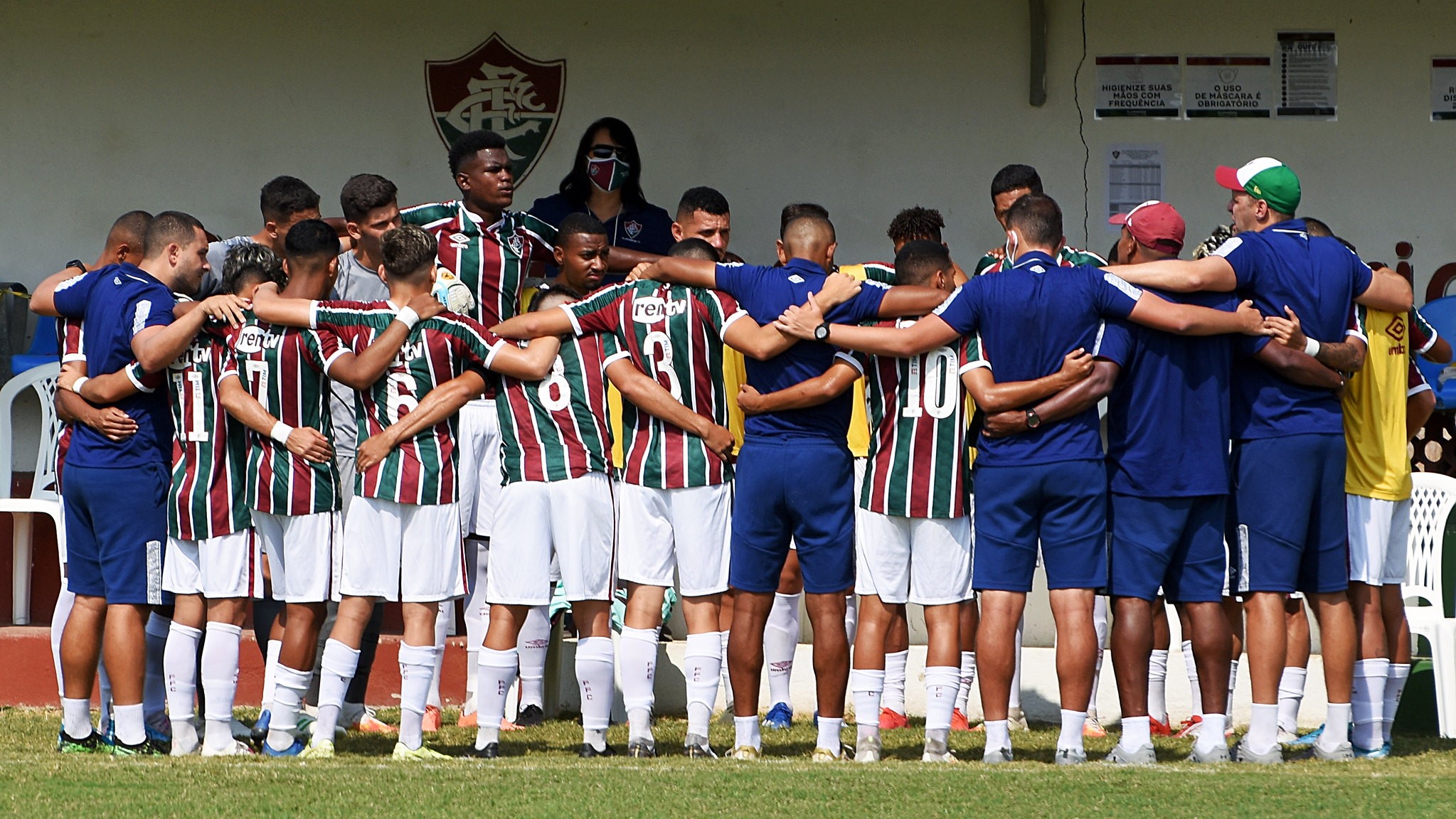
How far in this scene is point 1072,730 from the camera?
501 cm

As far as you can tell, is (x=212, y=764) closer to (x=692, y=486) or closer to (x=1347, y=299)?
(x=692, y=486)

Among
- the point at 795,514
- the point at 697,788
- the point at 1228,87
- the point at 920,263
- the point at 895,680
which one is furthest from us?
the point at 1228,87

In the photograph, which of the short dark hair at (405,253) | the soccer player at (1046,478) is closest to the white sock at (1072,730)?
the soccer player at (1046,478)

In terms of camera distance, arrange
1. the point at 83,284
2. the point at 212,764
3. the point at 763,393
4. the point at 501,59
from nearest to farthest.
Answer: the point at 212,764 → the point at 763,393 → the point at 83,284 → the point at 501,59

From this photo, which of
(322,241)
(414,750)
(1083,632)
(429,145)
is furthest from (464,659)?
(429,145)

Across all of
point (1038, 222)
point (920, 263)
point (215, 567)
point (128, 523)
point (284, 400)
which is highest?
point (1038, 222)

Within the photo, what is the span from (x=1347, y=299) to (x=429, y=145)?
16.2ft

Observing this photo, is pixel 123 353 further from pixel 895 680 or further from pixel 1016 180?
pixel 1016 180

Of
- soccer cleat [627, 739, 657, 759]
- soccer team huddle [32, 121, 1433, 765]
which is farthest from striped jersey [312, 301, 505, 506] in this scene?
soccer cleat [627, 739, 657, 759]

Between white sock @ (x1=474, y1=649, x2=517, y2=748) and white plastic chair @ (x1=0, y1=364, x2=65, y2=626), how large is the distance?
2.57 metres

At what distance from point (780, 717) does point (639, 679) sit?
38.4 inches

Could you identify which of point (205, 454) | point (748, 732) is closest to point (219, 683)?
point (205, 454)

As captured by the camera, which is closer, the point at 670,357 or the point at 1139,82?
the point at 670,357

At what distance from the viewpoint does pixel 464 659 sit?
21.5ft
